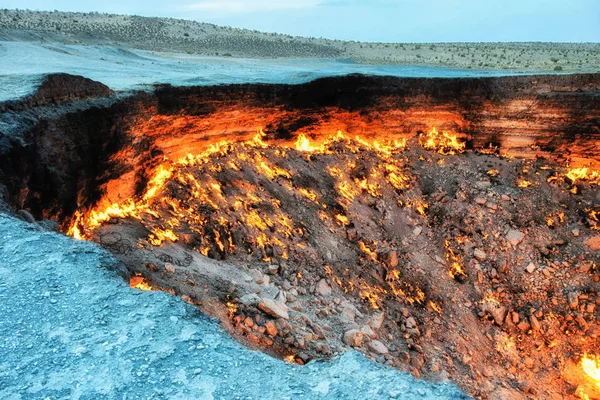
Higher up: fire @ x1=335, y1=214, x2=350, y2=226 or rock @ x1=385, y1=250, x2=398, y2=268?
fire @ x1=335, y1=214, x2=350, y2=226

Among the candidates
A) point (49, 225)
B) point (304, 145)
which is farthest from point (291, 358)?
point (304, 145)

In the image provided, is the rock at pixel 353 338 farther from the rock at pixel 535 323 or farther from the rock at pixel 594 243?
the rock at pixel 594 243

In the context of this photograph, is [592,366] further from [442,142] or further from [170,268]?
[170,268]

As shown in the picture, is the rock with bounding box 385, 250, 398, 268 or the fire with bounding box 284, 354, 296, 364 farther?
the rock with bounding box 385, 250, 398, 268

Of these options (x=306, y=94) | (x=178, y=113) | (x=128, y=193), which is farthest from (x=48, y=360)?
(x=306, y=94)

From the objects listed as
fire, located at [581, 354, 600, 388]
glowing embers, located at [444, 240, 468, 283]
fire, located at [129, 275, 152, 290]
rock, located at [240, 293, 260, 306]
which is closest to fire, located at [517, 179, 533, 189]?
glowing embers, located at [444, 240, 468, 283]

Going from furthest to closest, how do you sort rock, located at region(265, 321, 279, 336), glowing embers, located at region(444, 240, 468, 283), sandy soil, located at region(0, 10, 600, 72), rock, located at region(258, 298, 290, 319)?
sandy soil, located at region(0, 10, 600, 72) < glowing embers, located at region(444, 240, 468, 283) < rock, located at region(258, 298, 290, 319) < rock, located at region(265, 321, 279, 336)

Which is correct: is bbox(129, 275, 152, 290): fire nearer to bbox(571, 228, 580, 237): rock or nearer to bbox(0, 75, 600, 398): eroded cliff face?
bbox(0, 75, 600, 398): eroded cliff face

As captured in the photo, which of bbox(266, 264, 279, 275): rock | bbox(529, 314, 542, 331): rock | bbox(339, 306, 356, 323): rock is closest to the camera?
bbox(339, 306, 356, 323): rock
